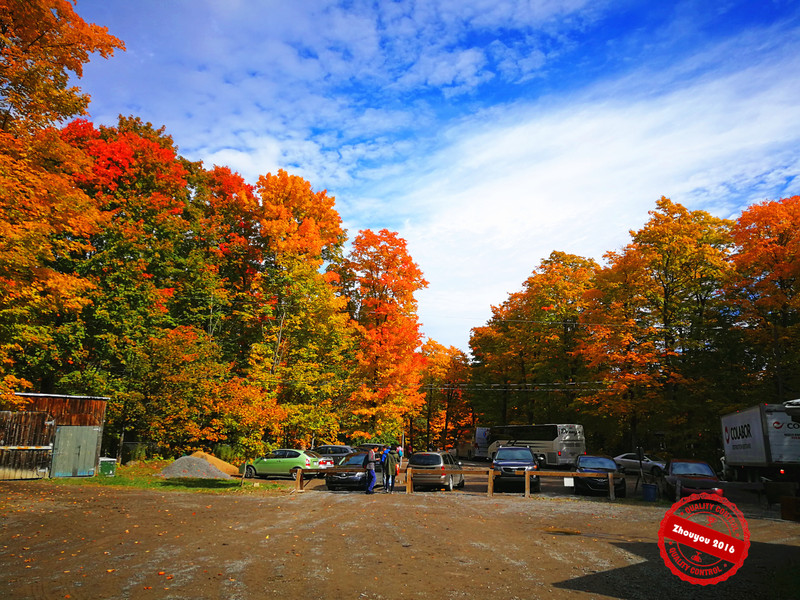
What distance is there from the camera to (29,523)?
36.2ft

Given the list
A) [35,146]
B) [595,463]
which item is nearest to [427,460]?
[595,463]

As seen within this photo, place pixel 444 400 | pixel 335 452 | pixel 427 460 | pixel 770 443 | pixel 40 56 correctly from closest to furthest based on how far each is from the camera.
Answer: pixel 40 56, pixel 770 443, pixel 427 460, pixel 335 452, pixel 444 400

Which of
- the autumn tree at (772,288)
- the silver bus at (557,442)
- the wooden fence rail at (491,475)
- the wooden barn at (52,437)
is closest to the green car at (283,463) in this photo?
the wooden fence rail at (491,475)

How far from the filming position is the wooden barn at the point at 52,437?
20.5 meters

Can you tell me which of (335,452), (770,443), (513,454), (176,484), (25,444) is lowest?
(176,484)

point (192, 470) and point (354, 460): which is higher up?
point (354, 460)

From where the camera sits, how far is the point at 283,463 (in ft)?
79.9

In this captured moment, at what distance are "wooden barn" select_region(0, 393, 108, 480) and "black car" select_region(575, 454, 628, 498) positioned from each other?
21.0 meters

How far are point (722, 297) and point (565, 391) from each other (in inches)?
542

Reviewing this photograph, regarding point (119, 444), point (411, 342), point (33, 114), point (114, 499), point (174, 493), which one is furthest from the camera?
point (411, 342)

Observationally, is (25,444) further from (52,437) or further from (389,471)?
(389,471)

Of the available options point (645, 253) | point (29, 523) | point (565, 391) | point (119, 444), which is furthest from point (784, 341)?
point (119, 444)

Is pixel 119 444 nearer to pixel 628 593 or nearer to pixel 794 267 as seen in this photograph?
pixel 628 593

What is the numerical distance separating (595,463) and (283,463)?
46.3ft
